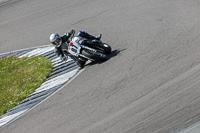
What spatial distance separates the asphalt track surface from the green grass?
1427mm

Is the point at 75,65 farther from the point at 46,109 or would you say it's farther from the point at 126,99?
the point at 126,99

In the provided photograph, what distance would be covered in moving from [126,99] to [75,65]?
4.20 m

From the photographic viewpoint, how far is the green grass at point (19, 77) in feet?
42.7

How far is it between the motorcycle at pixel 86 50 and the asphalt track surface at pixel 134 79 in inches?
12.1

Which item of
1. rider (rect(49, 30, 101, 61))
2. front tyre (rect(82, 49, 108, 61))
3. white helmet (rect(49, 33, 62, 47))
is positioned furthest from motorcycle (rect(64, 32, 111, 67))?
white helmet (rect(49, 33, 62, 47))

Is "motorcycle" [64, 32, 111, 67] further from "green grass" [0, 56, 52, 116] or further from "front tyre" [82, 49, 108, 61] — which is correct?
"green grass" [0, 56, 52, 116]

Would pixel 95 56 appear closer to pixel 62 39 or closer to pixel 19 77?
pixel 62 39

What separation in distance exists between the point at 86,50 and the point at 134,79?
2784mm

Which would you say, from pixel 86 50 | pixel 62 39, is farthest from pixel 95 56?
pixel 62 39

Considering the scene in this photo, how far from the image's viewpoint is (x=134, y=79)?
10320 millimetres

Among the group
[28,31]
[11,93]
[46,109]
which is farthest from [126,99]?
[28,31]

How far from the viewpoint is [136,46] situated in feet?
41.0

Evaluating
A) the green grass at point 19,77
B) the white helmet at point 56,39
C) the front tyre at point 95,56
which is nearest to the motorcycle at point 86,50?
the front tyre at point 95,56

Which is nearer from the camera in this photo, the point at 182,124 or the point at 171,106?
the point at 182,124
